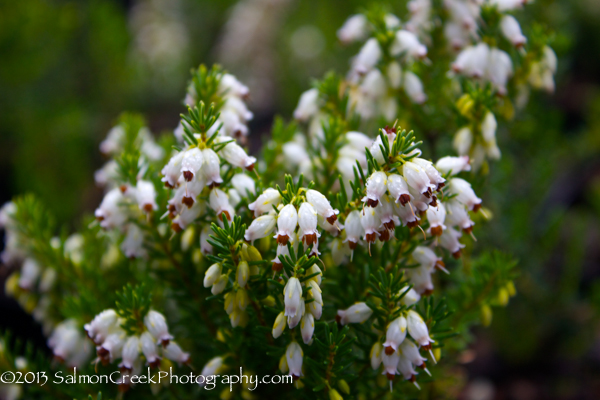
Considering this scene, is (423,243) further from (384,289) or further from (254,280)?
(254,280)

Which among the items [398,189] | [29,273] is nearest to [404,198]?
[398,189]

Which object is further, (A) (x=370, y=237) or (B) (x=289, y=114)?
(B) (x=289, y=114)

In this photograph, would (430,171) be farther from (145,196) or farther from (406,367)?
(145,196)

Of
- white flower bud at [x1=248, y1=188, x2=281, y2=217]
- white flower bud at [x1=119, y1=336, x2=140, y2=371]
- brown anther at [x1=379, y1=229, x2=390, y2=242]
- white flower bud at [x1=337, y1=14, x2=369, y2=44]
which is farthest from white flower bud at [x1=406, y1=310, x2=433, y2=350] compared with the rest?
white flower bud at [x1=337, y1=14, x2=369, y2=44]

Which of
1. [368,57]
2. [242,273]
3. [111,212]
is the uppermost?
[368,57]

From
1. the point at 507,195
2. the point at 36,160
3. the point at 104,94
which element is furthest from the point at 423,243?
the point at 104,94

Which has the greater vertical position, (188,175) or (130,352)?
(188,175)
